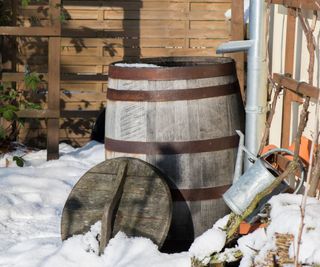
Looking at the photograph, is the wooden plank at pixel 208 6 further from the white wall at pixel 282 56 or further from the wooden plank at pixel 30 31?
the white wall at pixel 282 56

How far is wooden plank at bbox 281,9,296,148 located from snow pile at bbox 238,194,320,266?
1183 millimetres

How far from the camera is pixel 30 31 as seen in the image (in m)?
7.03

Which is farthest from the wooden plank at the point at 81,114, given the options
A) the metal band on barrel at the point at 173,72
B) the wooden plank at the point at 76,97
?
the metal band on barrel at the point at 173,72

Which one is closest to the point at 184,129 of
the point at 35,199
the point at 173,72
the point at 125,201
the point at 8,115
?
the point at 173,72

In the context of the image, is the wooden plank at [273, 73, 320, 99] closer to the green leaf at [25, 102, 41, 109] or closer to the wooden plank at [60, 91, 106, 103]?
the green leaf at [25, 102, 41, 109]

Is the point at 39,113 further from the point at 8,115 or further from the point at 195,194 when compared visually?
the point at 195,194

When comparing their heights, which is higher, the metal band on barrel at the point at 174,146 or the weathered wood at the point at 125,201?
the metal band on barrel at the point at 174,146

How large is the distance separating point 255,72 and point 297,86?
2.15 ft

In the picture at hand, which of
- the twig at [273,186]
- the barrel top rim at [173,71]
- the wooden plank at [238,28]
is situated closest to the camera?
the twig at [273,186]

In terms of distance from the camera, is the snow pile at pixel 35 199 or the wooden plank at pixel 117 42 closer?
the snow pile at pixel 35 199

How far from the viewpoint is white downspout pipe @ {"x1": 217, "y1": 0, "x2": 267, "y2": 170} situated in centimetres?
480

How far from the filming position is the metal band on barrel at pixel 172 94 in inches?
173

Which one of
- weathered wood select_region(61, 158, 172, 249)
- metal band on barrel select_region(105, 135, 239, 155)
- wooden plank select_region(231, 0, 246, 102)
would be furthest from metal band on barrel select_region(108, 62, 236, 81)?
wooden plank select_region(231, 0, 246, 102)

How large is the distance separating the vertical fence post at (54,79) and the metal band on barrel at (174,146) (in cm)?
262
